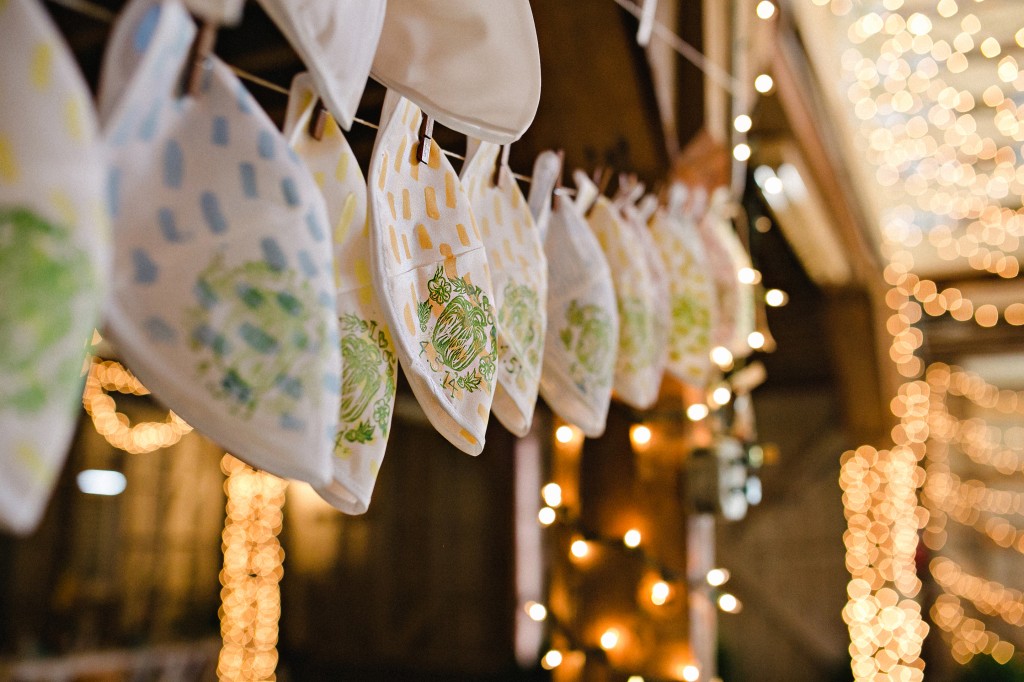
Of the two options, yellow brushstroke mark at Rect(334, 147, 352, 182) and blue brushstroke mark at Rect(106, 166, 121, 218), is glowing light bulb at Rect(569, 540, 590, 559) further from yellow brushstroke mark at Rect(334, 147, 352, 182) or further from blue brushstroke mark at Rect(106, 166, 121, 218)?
blue brushstroke mark at Rect(106, 166, 121, 218)

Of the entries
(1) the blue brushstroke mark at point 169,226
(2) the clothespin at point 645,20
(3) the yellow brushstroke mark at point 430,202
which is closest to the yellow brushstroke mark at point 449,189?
(3) the yellow brushstroke mark at point 430,202

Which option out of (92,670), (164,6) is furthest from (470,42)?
(92,670)

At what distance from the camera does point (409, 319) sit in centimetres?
87

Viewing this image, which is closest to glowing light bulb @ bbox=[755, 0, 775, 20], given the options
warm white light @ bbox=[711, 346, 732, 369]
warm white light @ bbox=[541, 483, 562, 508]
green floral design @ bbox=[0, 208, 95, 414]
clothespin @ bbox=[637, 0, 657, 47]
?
clothespin @ bbox=[637, 0, 657, 47]

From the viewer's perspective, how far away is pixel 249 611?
6.08 metres

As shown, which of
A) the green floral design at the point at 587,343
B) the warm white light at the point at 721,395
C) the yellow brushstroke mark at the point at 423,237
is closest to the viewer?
the yellow brushstroke mark at the point at 423,237

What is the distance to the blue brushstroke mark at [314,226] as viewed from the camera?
672 millimetres

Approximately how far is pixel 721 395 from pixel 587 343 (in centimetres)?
103

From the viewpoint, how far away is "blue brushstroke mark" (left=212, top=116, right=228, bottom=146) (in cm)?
63

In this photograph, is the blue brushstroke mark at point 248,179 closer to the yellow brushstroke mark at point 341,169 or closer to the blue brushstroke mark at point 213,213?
the blue brushstroke mark at point 213,213

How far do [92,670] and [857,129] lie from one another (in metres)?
5.19

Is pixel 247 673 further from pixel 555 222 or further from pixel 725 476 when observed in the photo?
pixel 555 222

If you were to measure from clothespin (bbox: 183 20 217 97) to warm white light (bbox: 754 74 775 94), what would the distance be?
1947 millimetres

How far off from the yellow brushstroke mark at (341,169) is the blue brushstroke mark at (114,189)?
0.29 meters
